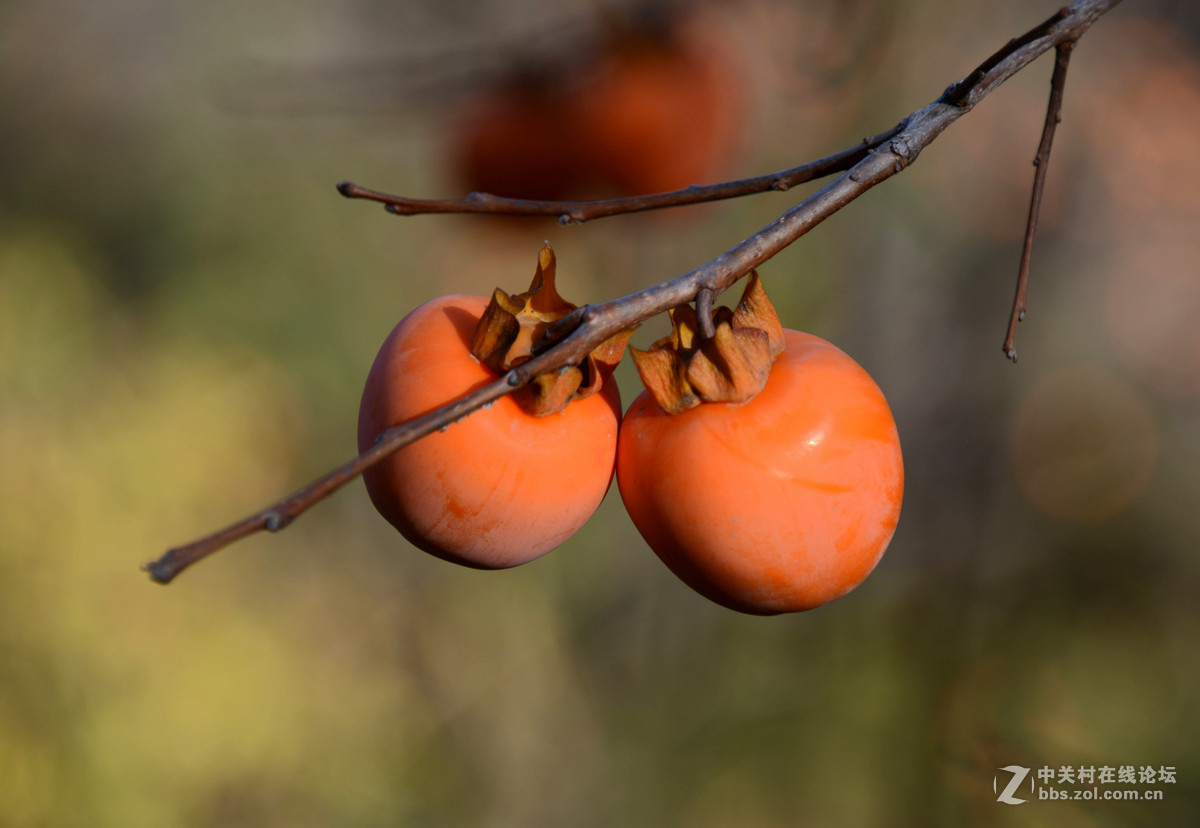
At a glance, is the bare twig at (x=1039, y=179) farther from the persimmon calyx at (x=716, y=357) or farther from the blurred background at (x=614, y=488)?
the blurred background at (x=614, y=488)

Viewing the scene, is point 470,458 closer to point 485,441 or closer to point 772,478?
point 485,441

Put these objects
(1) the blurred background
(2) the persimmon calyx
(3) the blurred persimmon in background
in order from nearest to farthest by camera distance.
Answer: (2) the persimmon calyx, (3) the blurred persimmon in background, (1) the blurred background

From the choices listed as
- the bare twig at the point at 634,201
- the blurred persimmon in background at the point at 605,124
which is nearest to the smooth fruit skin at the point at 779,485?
the bare twig at the point at 634,201

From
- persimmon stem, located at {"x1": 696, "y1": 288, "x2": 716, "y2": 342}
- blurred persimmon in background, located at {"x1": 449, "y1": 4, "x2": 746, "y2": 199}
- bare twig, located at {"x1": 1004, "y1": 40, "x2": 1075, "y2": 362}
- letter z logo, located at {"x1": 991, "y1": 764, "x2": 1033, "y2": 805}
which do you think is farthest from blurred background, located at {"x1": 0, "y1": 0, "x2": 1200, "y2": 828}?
persimmon stem, located at {"x1": 696, "y1": 288, "x2": 716, "y2": 342}

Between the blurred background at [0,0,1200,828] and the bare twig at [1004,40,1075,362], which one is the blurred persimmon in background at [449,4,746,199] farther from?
the bare twig at [1004,40,1075,362]

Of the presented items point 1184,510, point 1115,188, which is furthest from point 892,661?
point 1115,188

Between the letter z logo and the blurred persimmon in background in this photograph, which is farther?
the letter z logo
